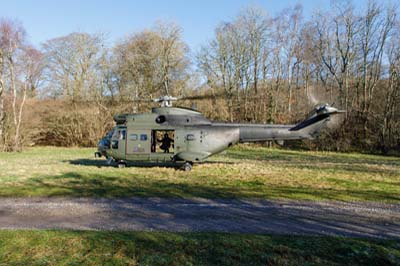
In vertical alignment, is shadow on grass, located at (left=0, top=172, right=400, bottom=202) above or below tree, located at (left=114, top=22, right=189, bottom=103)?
below

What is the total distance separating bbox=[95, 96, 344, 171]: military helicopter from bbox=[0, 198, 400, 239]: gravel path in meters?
5.53

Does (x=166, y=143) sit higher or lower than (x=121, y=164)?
higher

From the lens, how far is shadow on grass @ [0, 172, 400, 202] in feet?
28.0

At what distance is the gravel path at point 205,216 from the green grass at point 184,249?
53 cm

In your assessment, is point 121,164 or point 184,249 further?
point 121,164

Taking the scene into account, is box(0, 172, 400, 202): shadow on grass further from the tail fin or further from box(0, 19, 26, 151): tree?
box(0, 19, 26, 151): tree

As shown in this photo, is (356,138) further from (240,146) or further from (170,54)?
(170,54)

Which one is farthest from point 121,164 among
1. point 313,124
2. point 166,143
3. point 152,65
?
point 152,65

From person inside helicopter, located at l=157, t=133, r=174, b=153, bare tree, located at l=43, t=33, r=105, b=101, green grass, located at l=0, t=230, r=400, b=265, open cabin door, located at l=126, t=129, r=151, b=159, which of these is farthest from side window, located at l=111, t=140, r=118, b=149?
bare tree, located at l=43, t=33, r=105, b=101

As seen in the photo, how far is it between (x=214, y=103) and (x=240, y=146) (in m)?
6.09

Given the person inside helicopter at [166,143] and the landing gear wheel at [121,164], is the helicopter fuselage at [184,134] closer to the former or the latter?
the landing gear wheel at [121,164]

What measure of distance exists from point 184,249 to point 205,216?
2.01 m

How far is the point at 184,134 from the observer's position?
44.8 feet

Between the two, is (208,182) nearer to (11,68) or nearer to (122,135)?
(122,135)
